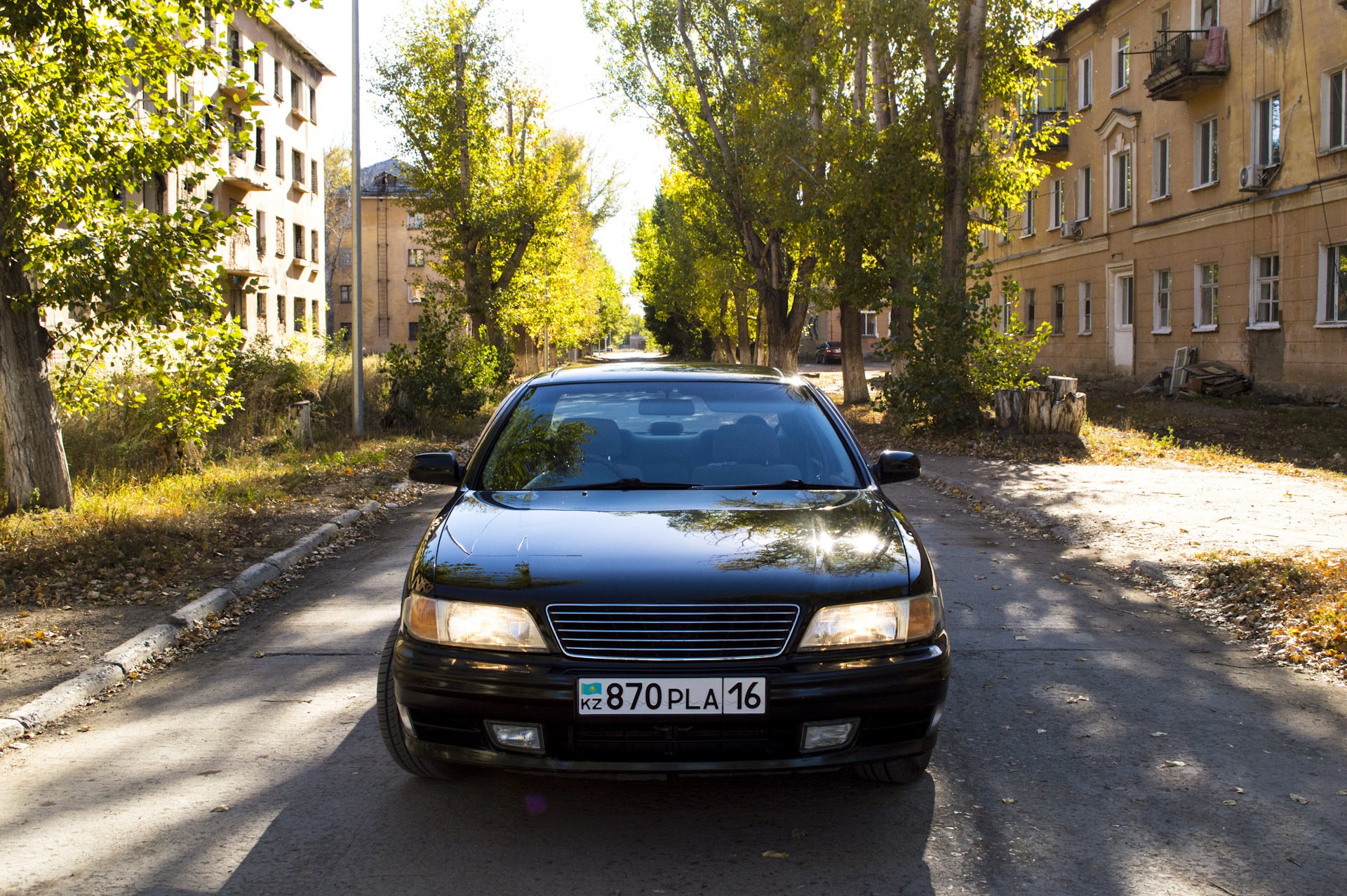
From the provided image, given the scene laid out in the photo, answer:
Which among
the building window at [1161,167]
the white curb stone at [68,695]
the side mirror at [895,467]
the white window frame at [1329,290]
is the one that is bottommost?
the white curb stone at [68,695]

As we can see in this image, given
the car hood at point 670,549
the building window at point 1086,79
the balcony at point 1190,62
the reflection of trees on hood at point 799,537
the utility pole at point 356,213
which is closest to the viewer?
the car hood at point 670,549

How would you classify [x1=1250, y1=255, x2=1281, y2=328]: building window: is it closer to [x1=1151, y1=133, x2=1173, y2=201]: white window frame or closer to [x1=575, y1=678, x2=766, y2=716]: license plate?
[x1=1151, y1=133, x2=1173, y2=201]: white window frame

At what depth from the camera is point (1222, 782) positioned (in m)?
4.15

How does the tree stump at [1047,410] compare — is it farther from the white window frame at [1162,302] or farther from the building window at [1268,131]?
the white window frame at [1162,302]

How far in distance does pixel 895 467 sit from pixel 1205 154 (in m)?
26.2

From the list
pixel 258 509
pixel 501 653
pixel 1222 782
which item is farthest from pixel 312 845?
pixel 258 509

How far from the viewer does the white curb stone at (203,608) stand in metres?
6.70

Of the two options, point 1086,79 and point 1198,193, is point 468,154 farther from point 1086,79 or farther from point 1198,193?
point 1086,79

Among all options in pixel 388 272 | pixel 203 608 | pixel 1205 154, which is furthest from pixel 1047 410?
pixel 388 272

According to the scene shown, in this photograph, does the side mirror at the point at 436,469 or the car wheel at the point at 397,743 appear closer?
the car wheel at the point at 397,743

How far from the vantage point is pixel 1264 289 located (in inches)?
973

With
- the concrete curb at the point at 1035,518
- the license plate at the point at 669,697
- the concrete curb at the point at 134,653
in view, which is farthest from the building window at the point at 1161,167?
the license plate at the point at 669,697

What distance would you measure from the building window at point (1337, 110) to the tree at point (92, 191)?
2062 cm

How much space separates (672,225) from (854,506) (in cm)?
4494
